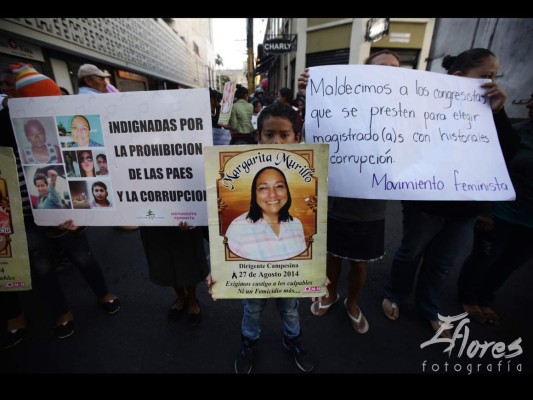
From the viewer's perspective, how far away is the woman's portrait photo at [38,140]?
1229 millimetres

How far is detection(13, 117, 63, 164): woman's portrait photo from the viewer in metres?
1.23

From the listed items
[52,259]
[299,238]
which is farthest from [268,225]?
[52,259]

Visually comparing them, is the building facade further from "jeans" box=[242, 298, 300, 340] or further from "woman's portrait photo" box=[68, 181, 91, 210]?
"jeans" box=[242, 298, 300, 340]

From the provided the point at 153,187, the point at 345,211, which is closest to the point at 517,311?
the point at 345,211

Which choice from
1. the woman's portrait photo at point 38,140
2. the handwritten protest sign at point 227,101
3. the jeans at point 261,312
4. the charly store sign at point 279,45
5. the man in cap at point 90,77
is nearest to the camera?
the woman's portrait photo at point 38,140

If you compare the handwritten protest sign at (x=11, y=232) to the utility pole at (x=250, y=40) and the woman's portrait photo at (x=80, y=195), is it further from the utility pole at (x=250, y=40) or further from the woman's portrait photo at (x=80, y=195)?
the utility pole at (x=250, y=40)

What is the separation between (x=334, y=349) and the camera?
1.86m

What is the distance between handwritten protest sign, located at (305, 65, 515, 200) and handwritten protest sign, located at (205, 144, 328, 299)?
29 cm

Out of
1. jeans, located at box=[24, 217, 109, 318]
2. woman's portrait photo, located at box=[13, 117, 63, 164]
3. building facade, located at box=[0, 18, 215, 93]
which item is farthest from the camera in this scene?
building facade, located at box=[0, 18, 215, 93]

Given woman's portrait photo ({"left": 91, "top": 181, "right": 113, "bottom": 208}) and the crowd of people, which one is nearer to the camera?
the crowd of people

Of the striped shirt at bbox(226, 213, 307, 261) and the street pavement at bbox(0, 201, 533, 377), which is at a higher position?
the striped shirt at bbox(226, 213, 307, 261)

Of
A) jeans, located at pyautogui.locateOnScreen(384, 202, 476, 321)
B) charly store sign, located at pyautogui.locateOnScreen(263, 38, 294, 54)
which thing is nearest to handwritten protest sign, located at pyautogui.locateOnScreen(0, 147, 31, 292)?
jeans, located at pyautogui.locateOnScreen(384, 202, 476, 321)

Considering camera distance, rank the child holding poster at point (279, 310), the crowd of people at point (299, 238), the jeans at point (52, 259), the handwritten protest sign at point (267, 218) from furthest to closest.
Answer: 1. the jeans at point (52, 259)
2. the child holding poster at point (279, 310)
3. the crowd of people at point (299, 238)
4. the handwritten protest sign at point (267, 218)

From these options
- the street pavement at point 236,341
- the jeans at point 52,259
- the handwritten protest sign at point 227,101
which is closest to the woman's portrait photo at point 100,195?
the jeans at point 52,259
